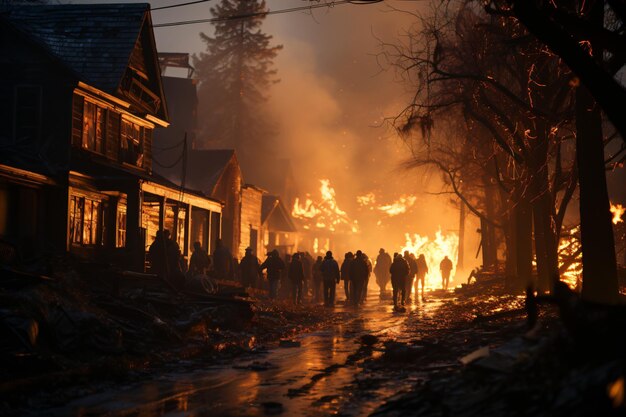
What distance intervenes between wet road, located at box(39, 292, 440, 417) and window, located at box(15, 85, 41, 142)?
1535 cm

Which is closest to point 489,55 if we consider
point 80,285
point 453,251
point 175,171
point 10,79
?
point 80,285

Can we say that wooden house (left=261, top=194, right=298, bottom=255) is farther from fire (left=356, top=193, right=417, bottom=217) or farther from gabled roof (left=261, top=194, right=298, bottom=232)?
fire (left=356, top=193, right=417, bottom=217)

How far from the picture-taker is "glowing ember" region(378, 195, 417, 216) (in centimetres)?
7988

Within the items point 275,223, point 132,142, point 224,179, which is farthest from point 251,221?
point 132,142

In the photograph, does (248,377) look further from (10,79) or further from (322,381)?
(10,79)

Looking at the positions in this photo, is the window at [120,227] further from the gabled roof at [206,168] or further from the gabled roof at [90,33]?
the gabled roof at [206,168]

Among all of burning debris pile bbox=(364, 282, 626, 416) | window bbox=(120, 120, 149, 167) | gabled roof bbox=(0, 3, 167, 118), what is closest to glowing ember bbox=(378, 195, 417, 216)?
window bbox=(120, 120, 149, 167)

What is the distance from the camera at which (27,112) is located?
25.9 meters

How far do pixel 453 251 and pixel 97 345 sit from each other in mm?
49961

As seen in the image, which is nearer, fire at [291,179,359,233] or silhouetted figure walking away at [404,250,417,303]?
silhouetted figure walking away at [404,250,417,303]

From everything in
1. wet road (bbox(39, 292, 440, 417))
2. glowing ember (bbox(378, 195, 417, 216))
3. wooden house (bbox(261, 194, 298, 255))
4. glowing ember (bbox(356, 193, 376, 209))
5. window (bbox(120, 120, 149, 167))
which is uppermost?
glowing ember (bbox(356, 193, 376, 209))

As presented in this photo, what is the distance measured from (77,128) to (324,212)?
46.8 meters

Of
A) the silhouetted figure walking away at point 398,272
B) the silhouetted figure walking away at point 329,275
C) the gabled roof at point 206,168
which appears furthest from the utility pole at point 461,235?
the silhouetted figure walking away at point 329,275

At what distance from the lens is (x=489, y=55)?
854 inches
